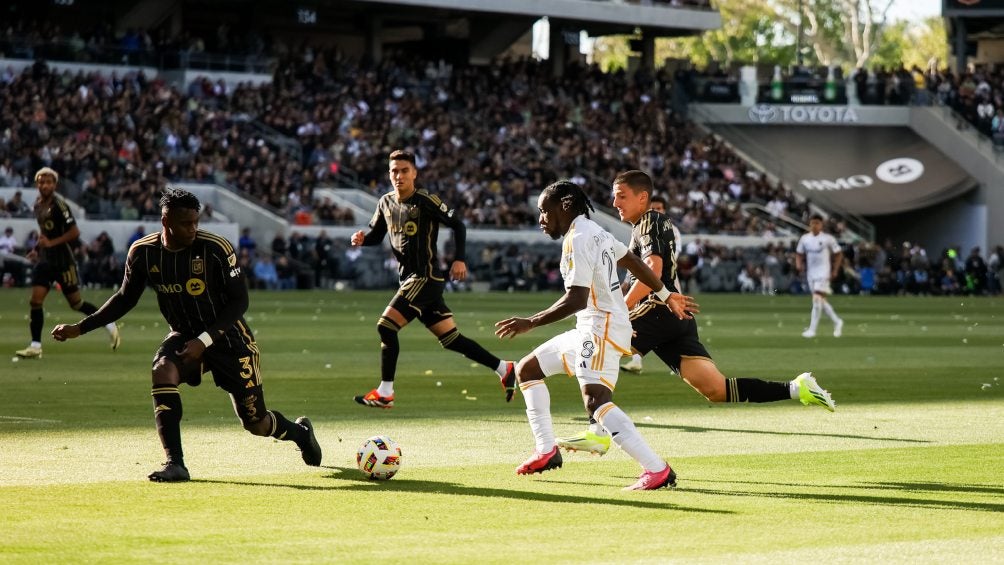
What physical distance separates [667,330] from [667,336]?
45 millimetres

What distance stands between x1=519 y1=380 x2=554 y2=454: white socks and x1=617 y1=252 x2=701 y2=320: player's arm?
93cm

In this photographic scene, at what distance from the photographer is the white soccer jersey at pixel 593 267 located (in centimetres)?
920

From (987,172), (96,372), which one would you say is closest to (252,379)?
(96,372)

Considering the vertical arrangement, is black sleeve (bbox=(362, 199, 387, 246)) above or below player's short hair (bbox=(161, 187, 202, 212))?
below

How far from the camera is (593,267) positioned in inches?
364

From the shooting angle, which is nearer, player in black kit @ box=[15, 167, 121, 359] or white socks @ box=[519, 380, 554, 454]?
white socks @ box=[519, 380, 554, 454]

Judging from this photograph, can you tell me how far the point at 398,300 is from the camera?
48.3ft

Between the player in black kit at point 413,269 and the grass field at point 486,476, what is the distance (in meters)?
0.46

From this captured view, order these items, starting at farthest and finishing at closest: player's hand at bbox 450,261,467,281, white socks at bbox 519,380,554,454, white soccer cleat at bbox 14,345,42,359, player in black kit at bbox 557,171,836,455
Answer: white soccer cleat at bbox 14,345,42,359 → player's hand at bbox 450,261,467,281 → player in black kit at bbox 557,171,836,455 → white socks at bbox 519,380,554,454

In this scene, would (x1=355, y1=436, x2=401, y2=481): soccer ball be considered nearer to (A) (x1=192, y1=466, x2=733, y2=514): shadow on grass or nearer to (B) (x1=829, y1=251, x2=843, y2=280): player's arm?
(A) (x1=192, y1=466, x2=733, y2=514): shadow on grass

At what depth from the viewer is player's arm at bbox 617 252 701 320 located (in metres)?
9.52

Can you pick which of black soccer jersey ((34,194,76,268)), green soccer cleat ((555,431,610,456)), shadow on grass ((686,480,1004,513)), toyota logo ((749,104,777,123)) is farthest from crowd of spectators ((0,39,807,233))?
shadow on grass ((686,480,1004,513))

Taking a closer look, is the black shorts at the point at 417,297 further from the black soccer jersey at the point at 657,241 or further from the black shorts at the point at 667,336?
the black shorts at the point at 667,336

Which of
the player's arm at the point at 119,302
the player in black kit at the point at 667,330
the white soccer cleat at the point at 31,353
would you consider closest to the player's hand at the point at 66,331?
the player's arm at the point at 119,302
